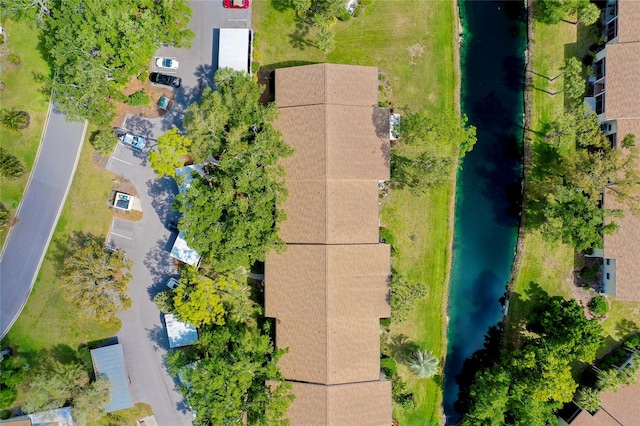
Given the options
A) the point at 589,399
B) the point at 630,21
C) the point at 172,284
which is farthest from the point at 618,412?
the point at 172,284

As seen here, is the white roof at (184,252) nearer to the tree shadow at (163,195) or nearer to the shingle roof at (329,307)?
the tree shadow at (163,195)

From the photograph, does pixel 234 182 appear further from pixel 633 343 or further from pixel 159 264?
pixel 633 343

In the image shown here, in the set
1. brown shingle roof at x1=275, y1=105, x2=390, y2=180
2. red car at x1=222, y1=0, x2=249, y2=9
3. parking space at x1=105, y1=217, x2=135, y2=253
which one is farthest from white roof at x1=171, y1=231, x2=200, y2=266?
red car at x1=222, y1=0, x2=249, y2=9

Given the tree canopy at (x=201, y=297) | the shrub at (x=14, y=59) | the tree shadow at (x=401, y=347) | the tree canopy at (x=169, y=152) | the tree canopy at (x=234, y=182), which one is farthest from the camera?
A: the tree shadow at (x=401, y=347)

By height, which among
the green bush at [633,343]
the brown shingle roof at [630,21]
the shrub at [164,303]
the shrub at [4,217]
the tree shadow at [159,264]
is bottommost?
the green bush at [633,343]

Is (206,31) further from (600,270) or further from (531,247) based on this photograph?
(600,270)

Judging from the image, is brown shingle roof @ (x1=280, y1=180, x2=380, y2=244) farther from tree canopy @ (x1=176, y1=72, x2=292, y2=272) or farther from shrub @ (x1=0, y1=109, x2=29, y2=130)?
shrub @ (x1=0, y1=109, x2=29, y2=130)

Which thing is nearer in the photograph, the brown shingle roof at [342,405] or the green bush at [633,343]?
the brown shingle roof at [342,405]

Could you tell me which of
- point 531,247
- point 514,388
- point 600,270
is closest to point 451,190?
point 531,247

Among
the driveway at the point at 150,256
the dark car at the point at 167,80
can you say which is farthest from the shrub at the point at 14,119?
the dark car at the point at 167,80
